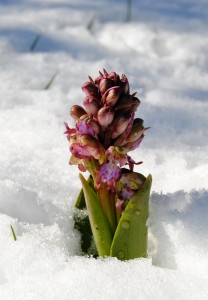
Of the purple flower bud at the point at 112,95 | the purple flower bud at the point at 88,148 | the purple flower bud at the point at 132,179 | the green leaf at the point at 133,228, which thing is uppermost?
the purple flower bud at the point at 112,95

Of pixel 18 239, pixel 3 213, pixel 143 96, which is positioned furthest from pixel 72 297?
pixel 143 96

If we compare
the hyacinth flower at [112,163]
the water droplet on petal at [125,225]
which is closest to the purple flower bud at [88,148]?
the hyacinth flower at [112,163]

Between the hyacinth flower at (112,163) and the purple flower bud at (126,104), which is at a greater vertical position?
the purple flower bud at (126,104)

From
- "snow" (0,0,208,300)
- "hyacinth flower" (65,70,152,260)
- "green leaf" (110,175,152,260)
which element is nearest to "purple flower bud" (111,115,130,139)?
"hyacinth flower" (65,70,152,260)

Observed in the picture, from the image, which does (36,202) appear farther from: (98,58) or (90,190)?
(98,58)

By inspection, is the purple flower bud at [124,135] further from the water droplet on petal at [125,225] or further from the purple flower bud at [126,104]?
the water droplet on petal at [125,225]

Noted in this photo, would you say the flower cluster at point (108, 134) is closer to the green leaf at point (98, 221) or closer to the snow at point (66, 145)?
the green leaf at point (98, 221)
